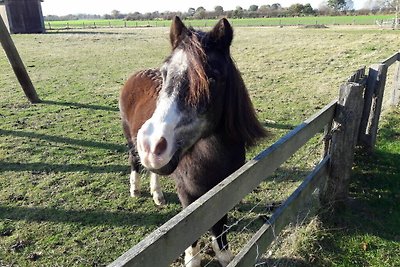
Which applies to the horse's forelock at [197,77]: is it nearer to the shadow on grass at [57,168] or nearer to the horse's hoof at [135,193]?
Result: the horse's hoof at [135,193]

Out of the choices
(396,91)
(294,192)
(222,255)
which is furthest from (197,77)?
(396,91)

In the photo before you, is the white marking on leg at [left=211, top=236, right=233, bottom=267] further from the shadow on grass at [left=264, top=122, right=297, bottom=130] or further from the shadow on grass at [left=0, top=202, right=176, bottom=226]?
the shadow on grass at [left=264, top=122, right=297, bottom=130]

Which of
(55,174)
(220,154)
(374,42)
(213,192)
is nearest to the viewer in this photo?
(213,192)

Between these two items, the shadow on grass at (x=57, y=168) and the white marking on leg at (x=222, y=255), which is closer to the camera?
the white marking on leg at (x=222, y=255)

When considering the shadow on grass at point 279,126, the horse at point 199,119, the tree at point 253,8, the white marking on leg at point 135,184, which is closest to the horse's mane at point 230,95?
the horse at point 199,119

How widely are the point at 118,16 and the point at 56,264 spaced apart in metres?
116

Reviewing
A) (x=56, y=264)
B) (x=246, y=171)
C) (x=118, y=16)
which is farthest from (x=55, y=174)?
(x=118, y=16)

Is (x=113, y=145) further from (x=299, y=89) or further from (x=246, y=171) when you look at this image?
(x=299, y=89)

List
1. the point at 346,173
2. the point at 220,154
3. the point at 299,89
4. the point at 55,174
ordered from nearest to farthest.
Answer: the point at 220,154
the point at 346,173
the point at 55,174
the point at 299,89

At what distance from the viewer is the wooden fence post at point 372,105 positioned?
5.33 m

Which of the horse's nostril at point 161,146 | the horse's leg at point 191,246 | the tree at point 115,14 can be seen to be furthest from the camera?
the tree at point 115,14

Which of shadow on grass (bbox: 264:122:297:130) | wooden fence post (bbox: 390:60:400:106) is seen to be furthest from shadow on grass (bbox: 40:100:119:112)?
wooden fence post (bbox: 390:60:400:106)

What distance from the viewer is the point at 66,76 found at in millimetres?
13789

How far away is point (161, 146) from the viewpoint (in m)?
2.08
